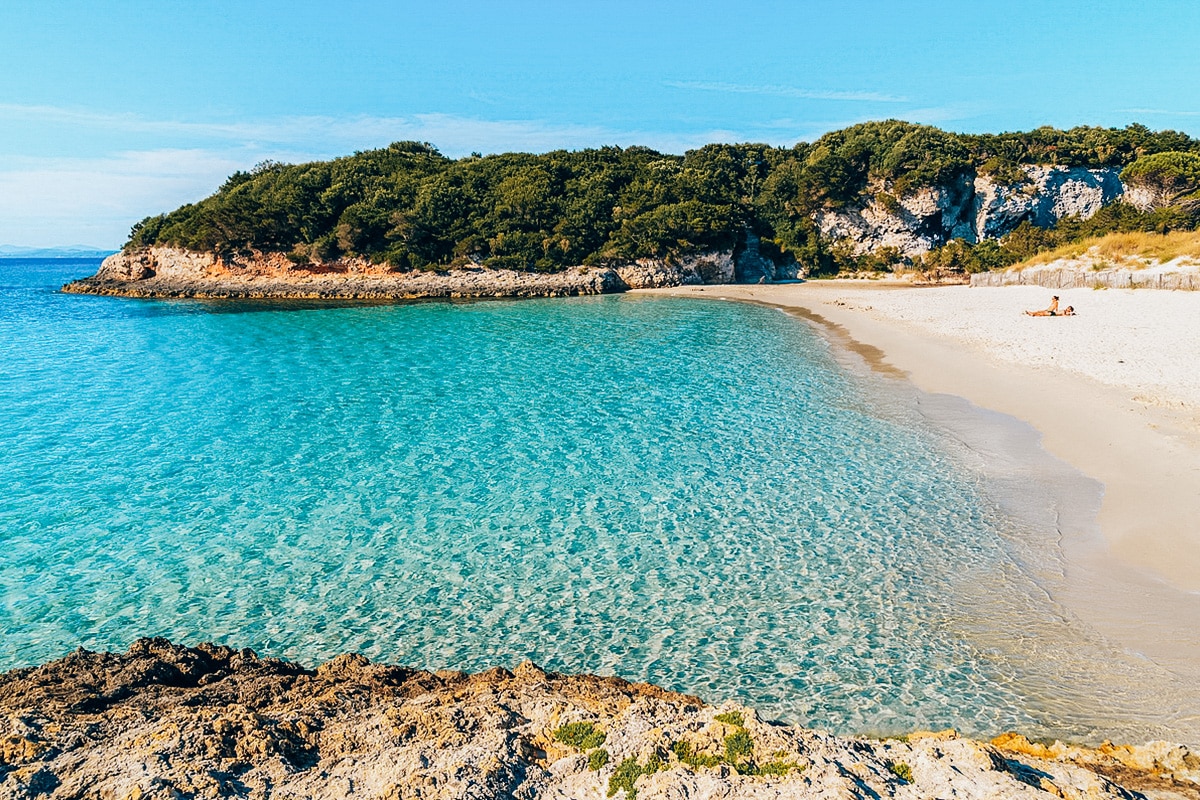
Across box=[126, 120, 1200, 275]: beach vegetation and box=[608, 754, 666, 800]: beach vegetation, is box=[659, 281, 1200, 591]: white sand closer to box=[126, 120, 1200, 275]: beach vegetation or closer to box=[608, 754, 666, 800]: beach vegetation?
box=[608, 754, 666, 800]: beach vegetation

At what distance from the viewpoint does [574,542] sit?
9492 millimetres

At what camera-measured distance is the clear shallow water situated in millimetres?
6742

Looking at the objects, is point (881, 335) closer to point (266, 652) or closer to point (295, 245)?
point (266, 652)

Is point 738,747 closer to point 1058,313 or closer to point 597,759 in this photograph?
point 597,759

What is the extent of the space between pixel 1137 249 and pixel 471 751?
42.9m

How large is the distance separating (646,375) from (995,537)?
12.9 m

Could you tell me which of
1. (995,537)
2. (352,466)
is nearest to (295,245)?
(352,466)

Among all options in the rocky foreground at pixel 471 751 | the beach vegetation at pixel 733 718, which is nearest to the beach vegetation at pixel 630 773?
the rocky foreground at pixel 471 751

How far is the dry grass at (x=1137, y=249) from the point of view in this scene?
3130 centimetres

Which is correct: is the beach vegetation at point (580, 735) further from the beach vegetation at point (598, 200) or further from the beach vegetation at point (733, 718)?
the beach vegetation at point (598, 200)

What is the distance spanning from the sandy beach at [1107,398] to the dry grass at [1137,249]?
3636mm

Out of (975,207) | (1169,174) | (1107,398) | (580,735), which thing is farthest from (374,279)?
(1169,174)

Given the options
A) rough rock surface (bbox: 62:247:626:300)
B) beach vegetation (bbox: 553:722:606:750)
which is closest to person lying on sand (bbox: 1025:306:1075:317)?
beach vegetation (bbox: 553:722:606:750)

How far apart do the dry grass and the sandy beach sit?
3636 millimetres
